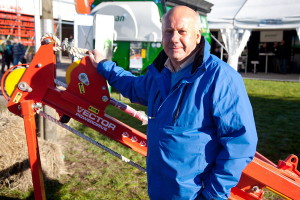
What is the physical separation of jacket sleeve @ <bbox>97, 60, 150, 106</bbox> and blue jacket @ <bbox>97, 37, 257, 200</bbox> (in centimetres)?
40

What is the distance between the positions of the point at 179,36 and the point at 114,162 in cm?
310

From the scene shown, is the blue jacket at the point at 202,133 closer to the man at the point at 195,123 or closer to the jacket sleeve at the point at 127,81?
the man at the point at 195,123

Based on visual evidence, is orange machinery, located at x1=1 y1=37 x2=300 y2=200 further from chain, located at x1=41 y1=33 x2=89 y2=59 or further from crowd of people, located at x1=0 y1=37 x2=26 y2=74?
→ crowd of people, located at x1=0 y1=37 x2=26 y2=74

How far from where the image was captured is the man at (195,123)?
1.74 meters

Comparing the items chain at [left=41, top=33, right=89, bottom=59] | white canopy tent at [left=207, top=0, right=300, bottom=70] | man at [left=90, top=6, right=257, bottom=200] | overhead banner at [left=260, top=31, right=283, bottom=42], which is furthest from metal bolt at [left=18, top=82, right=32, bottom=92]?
overhead banner at [left=260, top=31, right=283, bottom=42]

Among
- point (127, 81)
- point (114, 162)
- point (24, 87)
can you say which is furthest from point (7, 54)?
point (127, 81)

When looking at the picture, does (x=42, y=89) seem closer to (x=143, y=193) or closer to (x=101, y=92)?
(x=101, y=92)

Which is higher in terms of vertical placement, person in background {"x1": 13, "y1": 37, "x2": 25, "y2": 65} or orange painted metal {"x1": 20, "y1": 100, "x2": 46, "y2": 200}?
person in background {"x1": 13, "y1": 37, "x2": 25, "y2": 65}

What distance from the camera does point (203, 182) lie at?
74.8 inches

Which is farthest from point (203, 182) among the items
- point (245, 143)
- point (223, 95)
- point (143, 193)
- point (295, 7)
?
point (295, 7)

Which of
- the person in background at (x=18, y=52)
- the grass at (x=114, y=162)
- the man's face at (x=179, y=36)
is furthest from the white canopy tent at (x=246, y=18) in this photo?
the man's face at (x=179, y=36)

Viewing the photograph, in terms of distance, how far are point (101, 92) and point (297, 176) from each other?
1600 mm

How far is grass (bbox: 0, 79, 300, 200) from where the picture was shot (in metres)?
3.77

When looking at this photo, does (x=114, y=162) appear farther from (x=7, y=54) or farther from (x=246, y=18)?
(x=7, y=54)
